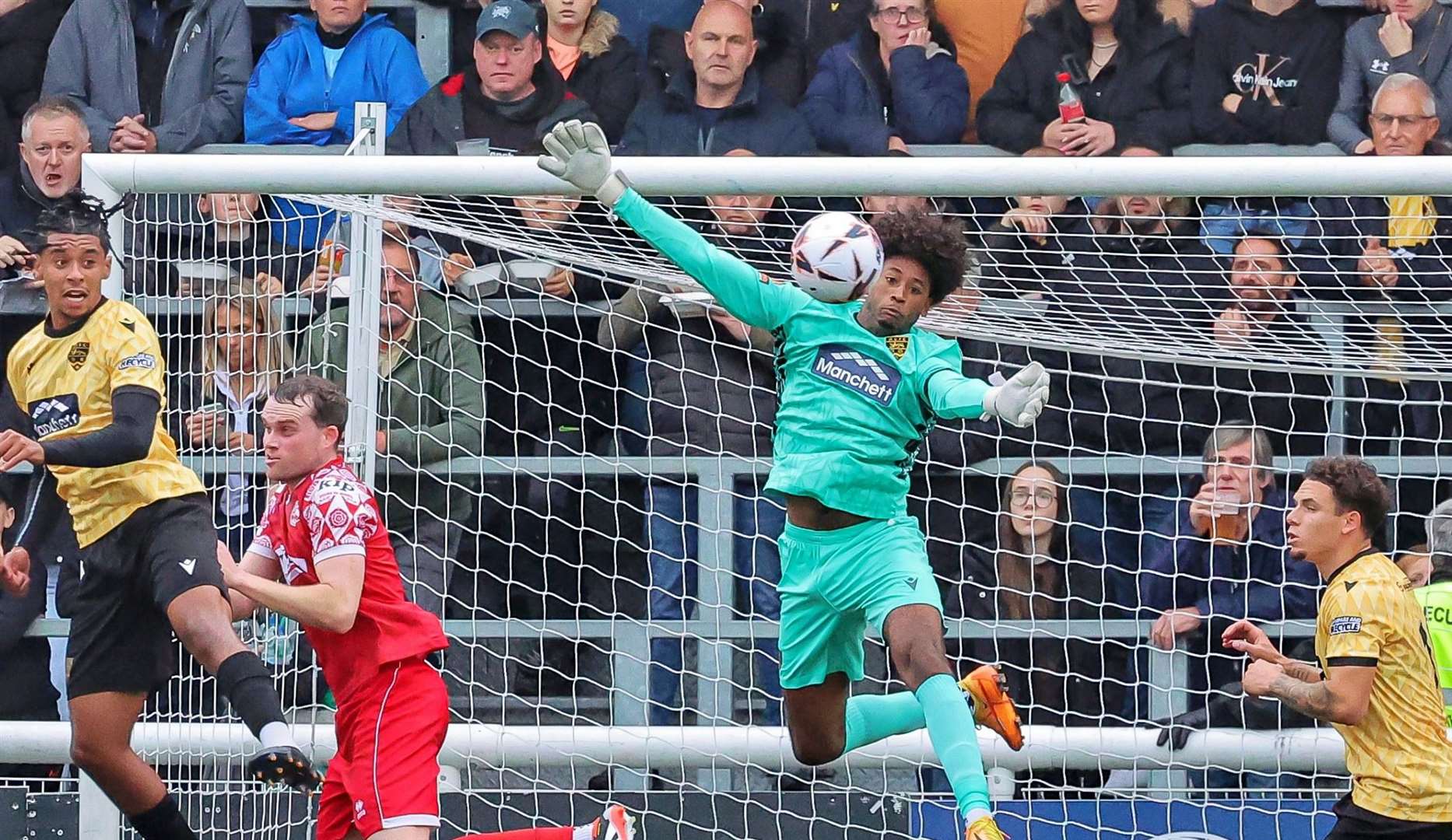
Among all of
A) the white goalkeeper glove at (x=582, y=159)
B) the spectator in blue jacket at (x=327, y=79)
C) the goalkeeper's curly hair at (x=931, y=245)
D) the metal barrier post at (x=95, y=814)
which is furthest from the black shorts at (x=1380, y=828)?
the spectator in blue jacket at (x=327, y=79)

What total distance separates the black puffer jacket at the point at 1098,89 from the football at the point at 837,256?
2.68 metres

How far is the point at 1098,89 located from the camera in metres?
8.23

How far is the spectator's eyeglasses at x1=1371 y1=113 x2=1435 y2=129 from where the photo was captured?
315 inches

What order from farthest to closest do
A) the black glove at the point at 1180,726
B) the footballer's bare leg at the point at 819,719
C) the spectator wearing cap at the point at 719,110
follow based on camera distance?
the spectator wearing cap at the point at 719,110
the black glove at the point at 1180,726
the footballer's bare leg at the point at 819,719

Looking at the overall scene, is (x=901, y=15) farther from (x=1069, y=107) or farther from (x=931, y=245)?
(x=931, y=245)

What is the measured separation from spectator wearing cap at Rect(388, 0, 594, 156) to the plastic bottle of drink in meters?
2.01

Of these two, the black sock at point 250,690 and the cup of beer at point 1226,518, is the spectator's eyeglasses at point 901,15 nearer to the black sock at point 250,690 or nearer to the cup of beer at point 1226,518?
the cup of beer at point 1226,518

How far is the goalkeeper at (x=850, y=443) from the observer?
220 inches

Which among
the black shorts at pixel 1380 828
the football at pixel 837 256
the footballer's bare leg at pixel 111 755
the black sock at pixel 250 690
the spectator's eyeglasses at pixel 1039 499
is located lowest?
the footballer's bare leg at pixel 111 755

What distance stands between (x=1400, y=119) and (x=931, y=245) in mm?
3231

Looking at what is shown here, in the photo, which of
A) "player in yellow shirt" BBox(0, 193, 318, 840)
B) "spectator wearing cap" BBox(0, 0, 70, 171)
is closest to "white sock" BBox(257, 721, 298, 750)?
"player in yellow shirt" BBox(0, 193, 318, 840)

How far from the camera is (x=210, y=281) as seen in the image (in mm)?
7539

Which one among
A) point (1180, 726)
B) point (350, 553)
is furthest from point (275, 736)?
point (1180, 726)

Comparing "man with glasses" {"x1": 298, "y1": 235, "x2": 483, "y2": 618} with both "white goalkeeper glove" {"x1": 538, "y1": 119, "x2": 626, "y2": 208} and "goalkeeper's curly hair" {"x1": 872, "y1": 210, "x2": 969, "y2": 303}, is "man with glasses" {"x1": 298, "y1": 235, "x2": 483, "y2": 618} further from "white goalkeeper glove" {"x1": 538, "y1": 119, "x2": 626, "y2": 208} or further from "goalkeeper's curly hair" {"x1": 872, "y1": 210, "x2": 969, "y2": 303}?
"goalkeeper's curly hair" {"x1": 872, "y1": 210, "x2": 969, "y2": 303}
